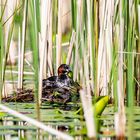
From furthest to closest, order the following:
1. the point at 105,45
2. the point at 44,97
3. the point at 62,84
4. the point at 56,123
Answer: the point at 62,84 → the point at 44,97 → the point at 105,45 → the point at 56,123

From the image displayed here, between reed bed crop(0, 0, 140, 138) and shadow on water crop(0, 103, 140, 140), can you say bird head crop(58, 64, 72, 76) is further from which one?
shadow on water crop(0, 103, 140, 140)

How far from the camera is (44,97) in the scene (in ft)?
17.5

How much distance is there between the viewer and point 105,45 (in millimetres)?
5031

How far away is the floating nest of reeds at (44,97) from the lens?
5254mm

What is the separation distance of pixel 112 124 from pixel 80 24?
46.6 inches

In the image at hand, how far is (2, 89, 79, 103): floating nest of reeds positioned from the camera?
17.2 feet

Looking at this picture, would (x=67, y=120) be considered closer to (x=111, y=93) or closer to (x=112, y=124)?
(x=112, y=124)

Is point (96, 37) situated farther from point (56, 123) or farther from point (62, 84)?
point (56, 123)

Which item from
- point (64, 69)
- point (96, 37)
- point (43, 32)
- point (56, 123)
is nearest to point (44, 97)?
point (64, 69)

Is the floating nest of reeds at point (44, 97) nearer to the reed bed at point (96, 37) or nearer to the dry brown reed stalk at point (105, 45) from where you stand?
the reed bed at point (96, 37)

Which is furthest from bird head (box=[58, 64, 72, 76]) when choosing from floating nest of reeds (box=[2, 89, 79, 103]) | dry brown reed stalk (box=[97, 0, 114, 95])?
dry brown reed stalk (box=[97, 0, 114, 95])

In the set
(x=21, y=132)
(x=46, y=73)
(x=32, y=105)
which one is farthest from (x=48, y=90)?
(x=21, y=132)

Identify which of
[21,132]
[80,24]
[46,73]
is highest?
[80,24]

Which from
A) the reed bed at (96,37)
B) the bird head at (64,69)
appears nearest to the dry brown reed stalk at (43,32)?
the reed bed at (96,37)
